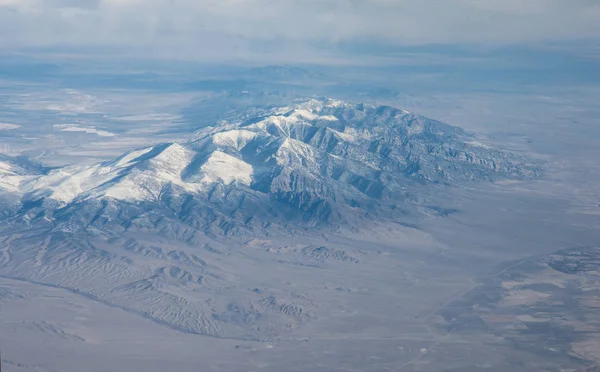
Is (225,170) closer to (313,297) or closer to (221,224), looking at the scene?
(221,224)

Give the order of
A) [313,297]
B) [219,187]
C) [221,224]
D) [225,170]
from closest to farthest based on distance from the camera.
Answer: [313,297]
[221,224]
[219,187]
[225,170]

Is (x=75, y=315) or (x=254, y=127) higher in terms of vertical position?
(x=254, y=127)

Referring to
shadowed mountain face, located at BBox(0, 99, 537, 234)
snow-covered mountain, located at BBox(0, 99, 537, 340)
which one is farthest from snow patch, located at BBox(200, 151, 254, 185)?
snow-covered mountain, located at BBox(0, 99, 537, 340)

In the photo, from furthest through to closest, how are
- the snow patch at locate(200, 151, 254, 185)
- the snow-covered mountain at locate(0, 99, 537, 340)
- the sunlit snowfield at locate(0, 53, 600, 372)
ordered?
1. the snow patch at locate(200, 151, 254, 185)
2. the snow-covered mountain at locate(0, 99, 537, 340)
3. the sunlit snowfield at locate(0, 53, 600, 372)

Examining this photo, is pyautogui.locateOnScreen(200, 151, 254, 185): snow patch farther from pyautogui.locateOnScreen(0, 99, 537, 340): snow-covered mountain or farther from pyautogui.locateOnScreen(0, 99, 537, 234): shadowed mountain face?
pyautogui.locateOnScreen(0, 99, 537, 340): snow-covered mountain

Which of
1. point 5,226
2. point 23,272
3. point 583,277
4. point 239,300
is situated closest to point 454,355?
point 239,300

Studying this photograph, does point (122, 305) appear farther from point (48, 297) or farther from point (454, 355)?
point (454, 355)

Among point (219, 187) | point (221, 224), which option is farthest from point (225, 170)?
point (221, 224)

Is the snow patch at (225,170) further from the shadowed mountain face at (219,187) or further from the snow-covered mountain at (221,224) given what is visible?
the snow-covered mountain at (221,224)

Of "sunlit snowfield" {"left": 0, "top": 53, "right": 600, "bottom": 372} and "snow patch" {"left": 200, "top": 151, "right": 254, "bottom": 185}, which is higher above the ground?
"snow patch" {"left": 200, "top": 151, "right": 254, "bottom": 185}

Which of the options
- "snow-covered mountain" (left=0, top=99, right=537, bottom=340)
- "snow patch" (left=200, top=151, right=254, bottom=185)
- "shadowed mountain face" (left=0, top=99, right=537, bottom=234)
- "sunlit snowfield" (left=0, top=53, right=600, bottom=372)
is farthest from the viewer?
"snow patch" (left=200, top=151, right=254, bottom=185)

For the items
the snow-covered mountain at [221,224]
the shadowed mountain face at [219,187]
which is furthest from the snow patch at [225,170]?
the snow-covered mountain at [221,224]
